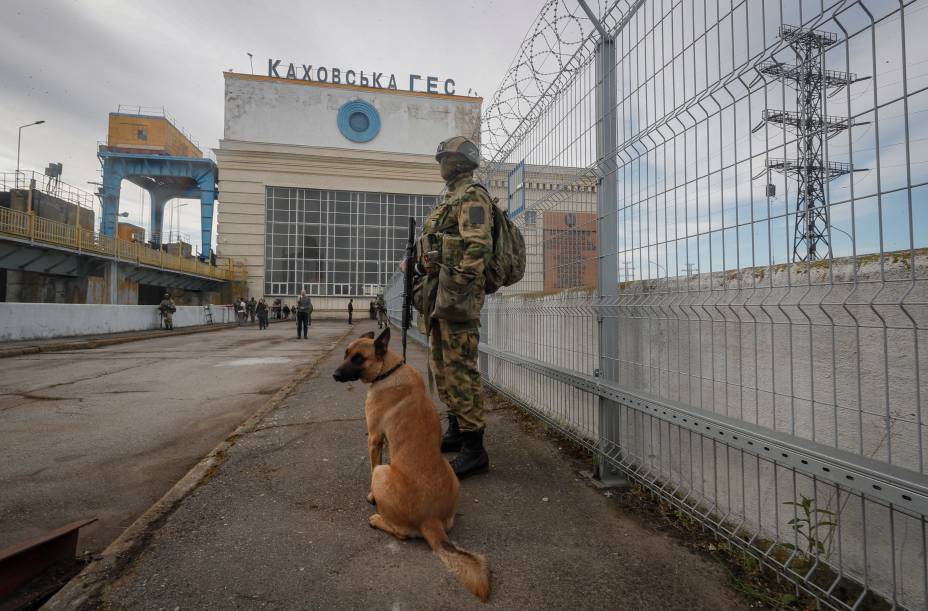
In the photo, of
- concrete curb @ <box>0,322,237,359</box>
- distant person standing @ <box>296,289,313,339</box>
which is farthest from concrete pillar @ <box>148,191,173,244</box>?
distant person standing @ <box>296,289,313,339</box>

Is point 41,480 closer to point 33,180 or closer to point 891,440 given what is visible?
point 891,440

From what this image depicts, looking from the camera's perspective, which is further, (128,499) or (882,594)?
(128,499)

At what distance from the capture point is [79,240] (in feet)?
47.5

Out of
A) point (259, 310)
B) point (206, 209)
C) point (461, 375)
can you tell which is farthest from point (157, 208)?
point (461, 375)

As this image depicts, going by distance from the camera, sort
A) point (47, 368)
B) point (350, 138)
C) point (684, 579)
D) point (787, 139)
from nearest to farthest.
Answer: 1. point (787, 139)
2. point (684, 579)
3. point (47, 368)
4. point (350, 138)

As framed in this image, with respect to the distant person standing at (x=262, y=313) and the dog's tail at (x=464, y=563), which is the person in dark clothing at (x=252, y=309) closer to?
the distant person standing at (x=262, y=313)

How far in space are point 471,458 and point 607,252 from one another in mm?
1654

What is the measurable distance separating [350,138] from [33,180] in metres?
Result: 21.9

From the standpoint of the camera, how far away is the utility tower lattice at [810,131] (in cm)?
149

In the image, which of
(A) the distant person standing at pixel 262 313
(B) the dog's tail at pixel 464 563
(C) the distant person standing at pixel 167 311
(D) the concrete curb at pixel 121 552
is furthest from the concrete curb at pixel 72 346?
(B) the dog's tail at pixel 464 563

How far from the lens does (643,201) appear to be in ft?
8.06

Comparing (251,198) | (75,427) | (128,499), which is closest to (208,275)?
(251,198)

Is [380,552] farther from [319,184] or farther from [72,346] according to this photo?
[319,184]

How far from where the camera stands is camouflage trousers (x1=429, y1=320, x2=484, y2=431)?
9.60 feet
